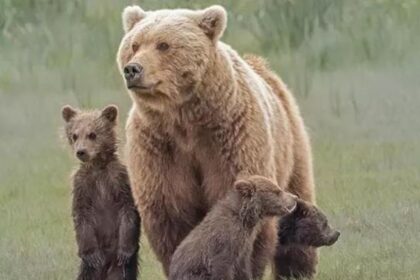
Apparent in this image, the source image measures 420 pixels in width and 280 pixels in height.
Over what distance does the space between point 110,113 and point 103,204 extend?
46 cm

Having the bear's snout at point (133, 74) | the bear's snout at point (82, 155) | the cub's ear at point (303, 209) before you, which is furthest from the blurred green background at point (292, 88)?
the bear's snout at point (133, 74)

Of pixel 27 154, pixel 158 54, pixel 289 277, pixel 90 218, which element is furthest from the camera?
pixel 27 154

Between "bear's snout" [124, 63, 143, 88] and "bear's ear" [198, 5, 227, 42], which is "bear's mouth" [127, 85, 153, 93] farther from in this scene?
"bear's ear" [198, 5, 227, 42]

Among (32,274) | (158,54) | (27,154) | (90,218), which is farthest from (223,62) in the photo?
(27,154)

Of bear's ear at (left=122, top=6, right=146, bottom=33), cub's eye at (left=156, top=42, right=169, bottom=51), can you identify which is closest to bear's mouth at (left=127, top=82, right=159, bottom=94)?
cub's eye at (left=156, top=42, right=169, bottom=51)

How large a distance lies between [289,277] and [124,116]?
526 cm

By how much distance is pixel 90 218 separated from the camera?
8.59 meters

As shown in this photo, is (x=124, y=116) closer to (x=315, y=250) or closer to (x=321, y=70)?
(x=321, y=70)

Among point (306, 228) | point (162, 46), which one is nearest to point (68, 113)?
point (162, 46)

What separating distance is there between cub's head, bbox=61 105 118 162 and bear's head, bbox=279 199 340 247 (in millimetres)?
985

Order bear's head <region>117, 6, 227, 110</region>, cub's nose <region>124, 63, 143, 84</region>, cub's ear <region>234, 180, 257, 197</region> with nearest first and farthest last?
cub's nose <region>124, 63, 143, 84</region>, bear's head <region>117, 6, 227, 110</region>, cub's ear <region>234, 180, 257, 197</region>

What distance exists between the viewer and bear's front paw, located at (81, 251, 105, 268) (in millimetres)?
8648

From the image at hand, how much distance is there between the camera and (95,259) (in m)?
8.66

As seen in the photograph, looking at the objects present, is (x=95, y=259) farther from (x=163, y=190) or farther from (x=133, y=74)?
(x=133, y=74)
